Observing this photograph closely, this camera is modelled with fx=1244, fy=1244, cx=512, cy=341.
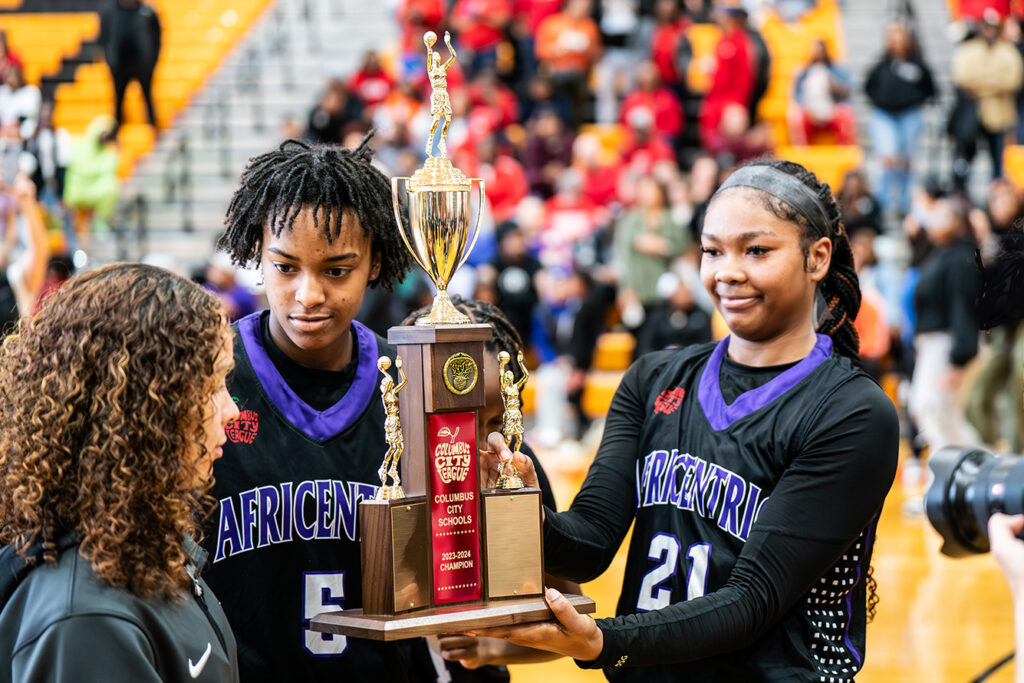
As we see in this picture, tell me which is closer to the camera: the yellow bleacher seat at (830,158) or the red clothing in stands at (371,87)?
the yellow bleacher seat at (830,158)

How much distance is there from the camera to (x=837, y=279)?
2.68 metres

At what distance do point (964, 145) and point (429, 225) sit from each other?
10940mm

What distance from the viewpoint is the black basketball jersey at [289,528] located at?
97.3 inches

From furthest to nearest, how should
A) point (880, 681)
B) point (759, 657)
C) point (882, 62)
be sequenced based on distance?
point (882, 62) → point (880, 681) → point (759, 657)

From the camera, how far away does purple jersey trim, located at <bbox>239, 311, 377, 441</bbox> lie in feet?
8.45

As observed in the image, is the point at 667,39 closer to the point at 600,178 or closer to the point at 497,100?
the point at 497,100

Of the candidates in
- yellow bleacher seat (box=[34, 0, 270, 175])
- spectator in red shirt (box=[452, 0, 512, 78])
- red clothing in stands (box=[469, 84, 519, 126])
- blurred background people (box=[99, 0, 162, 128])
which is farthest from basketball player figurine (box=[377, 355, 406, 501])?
yellow bleacher seat (box=[34, 0, 270, 175])

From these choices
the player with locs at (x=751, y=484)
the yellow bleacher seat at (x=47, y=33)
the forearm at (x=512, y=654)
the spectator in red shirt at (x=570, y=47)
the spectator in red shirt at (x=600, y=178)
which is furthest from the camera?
the yellow bleacher seat at (x=47, y=33)

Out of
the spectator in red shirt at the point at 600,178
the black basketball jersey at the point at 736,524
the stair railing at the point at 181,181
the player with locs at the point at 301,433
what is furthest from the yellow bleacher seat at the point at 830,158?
the player with locs at the point at 301,433

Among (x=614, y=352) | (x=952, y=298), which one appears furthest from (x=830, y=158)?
(x=952, y=298)

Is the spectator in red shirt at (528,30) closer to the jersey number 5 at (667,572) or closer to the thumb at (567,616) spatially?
the jersey number 5 at (667,572)

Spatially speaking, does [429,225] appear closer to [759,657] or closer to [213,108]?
[759,657]

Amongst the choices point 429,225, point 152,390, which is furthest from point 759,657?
point 152,390

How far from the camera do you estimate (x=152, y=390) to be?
1.79 metres
